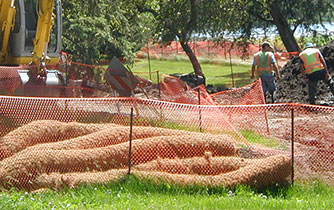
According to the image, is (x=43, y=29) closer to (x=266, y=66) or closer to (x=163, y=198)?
(x=266, y=66)

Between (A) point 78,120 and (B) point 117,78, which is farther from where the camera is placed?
(B) point 117,78

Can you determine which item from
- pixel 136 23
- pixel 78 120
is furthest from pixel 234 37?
pixel 78 120

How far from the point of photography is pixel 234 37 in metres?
29.2

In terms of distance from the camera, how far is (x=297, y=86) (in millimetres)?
19766

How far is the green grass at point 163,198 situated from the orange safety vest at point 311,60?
27.5 feet

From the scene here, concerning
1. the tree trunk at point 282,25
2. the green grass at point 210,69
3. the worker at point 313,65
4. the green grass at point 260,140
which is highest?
the tree trunk at point 282,25

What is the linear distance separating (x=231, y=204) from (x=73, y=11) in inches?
693

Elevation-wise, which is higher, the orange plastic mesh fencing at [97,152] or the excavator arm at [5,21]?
the excavator arm at [5,21]

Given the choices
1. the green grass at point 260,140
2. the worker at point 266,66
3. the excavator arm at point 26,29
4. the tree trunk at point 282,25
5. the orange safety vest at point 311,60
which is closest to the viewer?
the green grass at point 260,140

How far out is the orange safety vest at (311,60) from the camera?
1705cm

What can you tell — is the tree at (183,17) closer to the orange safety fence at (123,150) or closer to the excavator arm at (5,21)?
the excavator arm at (5,21)

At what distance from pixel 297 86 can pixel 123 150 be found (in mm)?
11855

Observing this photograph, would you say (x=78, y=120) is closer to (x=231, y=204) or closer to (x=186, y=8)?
(x=231, y=204)

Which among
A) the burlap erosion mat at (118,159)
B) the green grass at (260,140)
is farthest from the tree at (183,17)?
the burlap erosion mat at (118,159)
